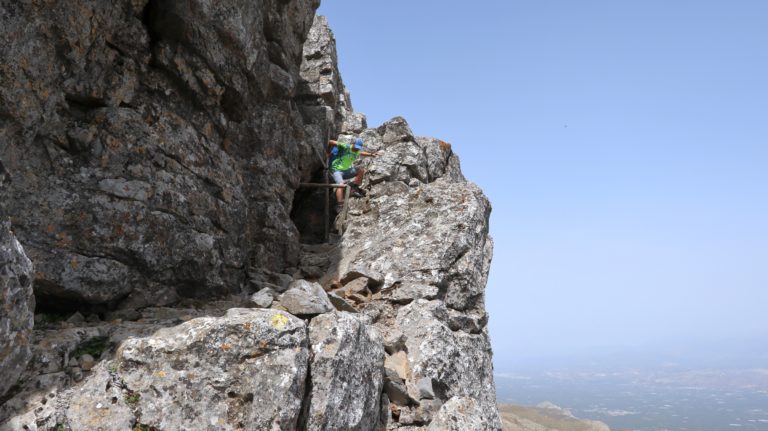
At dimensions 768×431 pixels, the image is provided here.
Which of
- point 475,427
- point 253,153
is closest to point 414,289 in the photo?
point 475,427

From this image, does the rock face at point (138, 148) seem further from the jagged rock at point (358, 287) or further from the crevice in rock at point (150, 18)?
the jagged rock at point (358, 287)

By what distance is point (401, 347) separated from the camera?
1534 cm

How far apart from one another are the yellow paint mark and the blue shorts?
40.4ft

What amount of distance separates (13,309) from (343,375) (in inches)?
246

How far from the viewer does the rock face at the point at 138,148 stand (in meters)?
10.7

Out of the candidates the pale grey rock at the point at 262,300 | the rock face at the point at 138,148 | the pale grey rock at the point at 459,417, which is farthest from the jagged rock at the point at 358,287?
the pale grey rock at the point at 459,417

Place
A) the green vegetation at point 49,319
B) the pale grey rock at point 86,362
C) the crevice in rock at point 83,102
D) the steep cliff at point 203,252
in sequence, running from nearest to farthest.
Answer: the pale grey rock at point 86,362
the steep cliff at point 203,252
the green vegetation at point 49,319
the crevice in rock at point 83,102

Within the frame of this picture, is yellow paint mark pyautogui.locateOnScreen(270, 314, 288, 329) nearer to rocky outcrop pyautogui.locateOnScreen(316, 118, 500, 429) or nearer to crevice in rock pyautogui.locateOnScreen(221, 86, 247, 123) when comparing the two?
rocky outcrop pyautogui.locateOnScreen(316, 118, 500, 429)

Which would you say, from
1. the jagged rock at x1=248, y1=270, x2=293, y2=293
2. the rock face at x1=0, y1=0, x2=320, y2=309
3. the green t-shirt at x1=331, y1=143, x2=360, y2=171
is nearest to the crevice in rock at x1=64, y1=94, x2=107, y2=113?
the rock face at x1=0, y1=0, x2=320, y2=309

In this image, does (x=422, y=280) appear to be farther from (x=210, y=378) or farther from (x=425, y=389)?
(x=210, y=378)

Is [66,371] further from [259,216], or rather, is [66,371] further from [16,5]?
[259,216]

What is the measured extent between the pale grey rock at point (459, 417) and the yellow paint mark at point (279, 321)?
4.99 meters

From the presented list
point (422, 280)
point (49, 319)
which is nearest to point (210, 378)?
point (49, 319)

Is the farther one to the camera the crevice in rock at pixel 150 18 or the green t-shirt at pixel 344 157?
the green t-shirt at pixel 344 157
